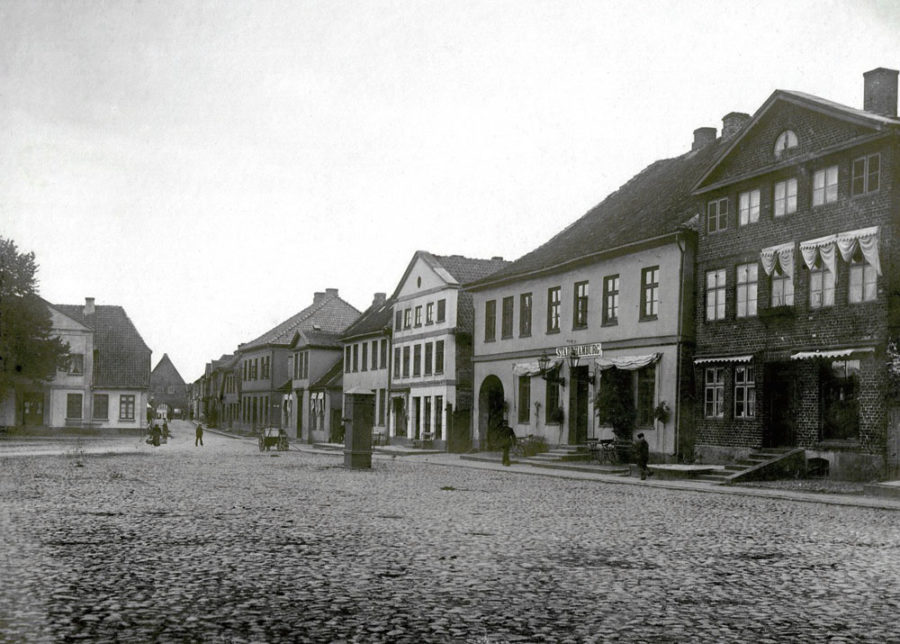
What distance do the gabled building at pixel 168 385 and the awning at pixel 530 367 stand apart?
404 ft

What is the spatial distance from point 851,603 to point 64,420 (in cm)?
6606

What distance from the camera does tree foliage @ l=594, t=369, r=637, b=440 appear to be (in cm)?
3225

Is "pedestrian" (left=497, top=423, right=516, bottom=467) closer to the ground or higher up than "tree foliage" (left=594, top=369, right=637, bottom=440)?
closer to the ground

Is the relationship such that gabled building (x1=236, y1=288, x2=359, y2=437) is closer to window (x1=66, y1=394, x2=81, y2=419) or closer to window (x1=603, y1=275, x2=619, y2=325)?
window (x1=66, y1=394, x2=81, y2=419)

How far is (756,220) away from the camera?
92.5ft

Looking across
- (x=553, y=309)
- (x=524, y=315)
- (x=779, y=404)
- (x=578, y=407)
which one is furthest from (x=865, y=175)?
(x=524, y=315)

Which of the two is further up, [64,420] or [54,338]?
[54,338]

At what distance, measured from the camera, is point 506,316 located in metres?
41.8

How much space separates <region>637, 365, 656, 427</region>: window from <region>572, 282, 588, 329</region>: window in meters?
4.12

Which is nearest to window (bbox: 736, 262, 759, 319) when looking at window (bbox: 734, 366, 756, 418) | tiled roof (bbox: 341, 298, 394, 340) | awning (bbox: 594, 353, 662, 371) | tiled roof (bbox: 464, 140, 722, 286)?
window (bbox: 734, 366, 756, 418)

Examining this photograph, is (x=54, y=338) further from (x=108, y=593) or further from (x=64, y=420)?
(x=108, y=593)

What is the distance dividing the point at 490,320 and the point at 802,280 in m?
18.7

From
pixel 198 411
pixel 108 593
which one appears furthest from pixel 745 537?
pixel 198 411

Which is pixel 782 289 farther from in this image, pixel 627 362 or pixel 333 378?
pixel 333 378
